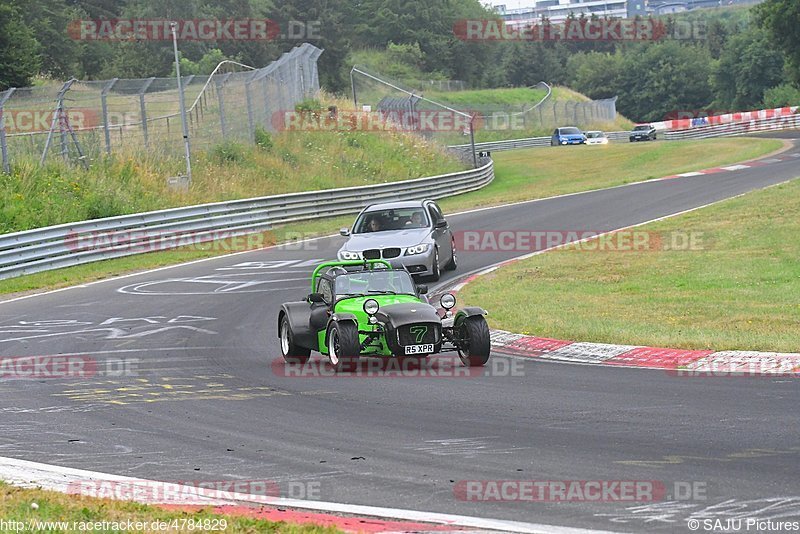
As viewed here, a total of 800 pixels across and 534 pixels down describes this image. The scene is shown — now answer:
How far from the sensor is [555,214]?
32.7 meters

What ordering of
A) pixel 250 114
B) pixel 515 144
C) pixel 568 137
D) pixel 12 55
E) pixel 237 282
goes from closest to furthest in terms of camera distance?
pixel 237 282 → pixel 250 114 → pixel 12 55 → pixel 568 137 → pixel 515 144

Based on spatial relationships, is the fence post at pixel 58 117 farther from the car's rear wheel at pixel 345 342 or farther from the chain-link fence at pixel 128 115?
the car's rear wheel at pixel 345 342

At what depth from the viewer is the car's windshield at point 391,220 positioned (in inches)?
855

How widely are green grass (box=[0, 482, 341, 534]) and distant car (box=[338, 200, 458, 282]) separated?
13.1 meters

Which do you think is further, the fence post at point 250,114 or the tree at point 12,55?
the tree at point 12,55

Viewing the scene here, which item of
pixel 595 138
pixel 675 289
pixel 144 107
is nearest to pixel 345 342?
pixel 675 289

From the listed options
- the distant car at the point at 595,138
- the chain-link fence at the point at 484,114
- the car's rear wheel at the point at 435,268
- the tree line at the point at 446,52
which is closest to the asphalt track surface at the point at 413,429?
the car's rear wheel at the point at 435,268

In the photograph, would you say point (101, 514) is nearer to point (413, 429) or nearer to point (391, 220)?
point (413, 429)

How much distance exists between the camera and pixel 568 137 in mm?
73188

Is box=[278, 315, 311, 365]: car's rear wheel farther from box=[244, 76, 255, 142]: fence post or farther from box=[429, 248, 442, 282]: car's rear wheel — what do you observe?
box=[244, 76, 255, 142]: fence post

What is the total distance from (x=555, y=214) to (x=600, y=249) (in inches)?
313

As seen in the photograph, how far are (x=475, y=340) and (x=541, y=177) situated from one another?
39.1m

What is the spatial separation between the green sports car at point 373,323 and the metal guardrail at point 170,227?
12.6 metres

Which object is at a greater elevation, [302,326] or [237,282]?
[302,326]
